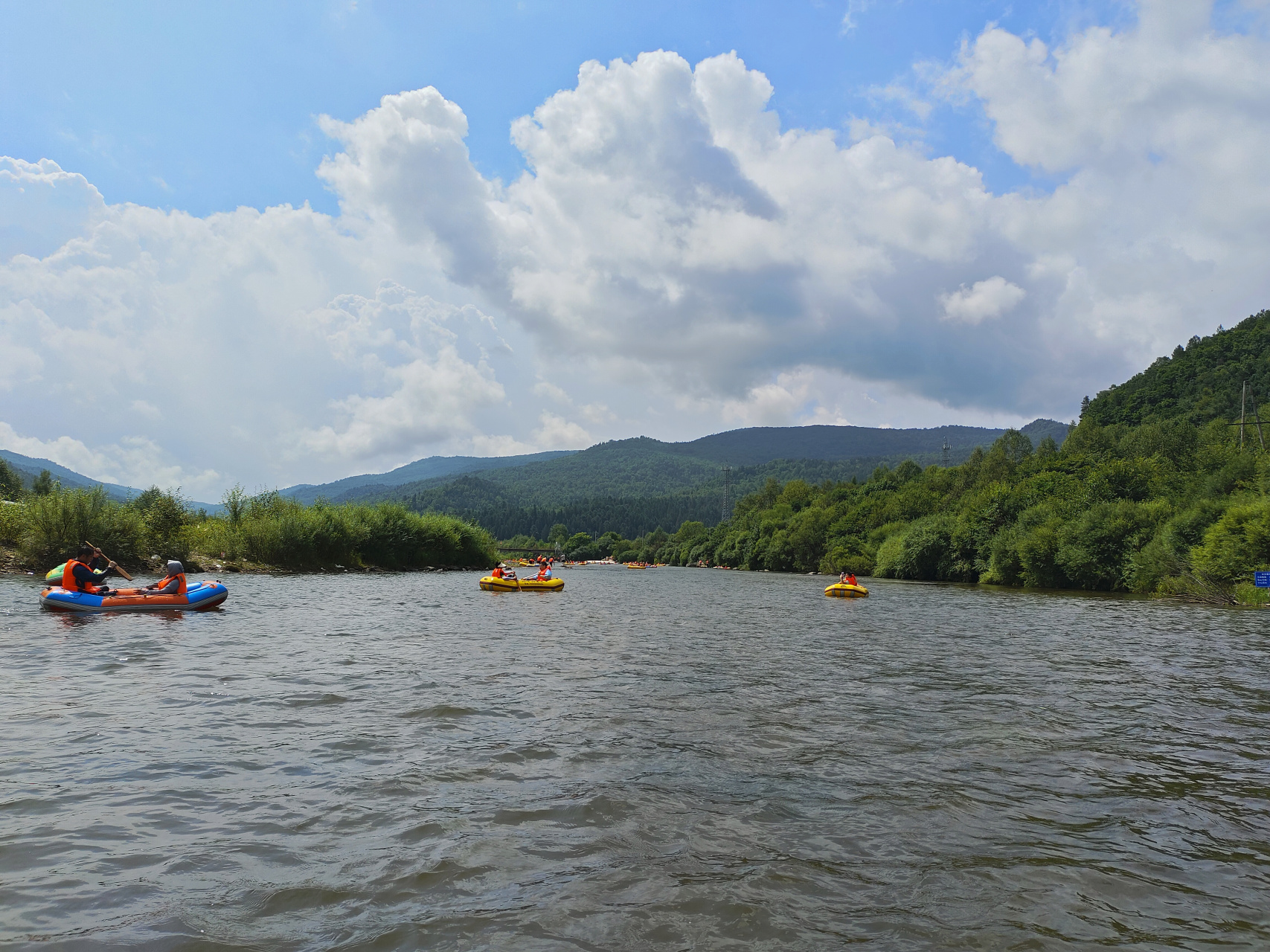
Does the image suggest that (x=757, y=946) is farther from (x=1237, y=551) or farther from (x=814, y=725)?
(x=1237, y=551)

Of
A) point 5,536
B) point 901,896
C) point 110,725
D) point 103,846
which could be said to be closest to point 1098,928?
point 901,896

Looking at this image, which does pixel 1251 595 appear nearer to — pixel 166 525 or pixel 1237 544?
pixel 1237 544

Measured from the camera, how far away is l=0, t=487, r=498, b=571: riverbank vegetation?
4400cm

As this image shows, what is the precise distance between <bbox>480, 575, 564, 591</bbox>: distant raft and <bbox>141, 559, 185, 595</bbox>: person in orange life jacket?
20.9m

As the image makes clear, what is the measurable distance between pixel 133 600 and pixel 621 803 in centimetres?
2693

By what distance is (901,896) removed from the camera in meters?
6.41

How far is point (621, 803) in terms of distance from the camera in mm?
8688

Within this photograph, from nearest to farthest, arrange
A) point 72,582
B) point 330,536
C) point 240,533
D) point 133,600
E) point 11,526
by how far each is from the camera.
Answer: point 72,582 → point 133,600 → point 11,526 → point 240,533 → point 330,536

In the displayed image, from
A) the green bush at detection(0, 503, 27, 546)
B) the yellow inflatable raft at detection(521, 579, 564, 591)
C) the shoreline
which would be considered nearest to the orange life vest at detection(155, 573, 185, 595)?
the shoreline

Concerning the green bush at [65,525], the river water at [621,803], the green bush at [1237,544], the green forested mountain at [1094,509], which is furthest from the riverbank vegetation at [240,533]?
the green bush at [1237,544]

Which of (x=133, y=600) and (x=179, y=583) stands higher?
(x=179, y=583)

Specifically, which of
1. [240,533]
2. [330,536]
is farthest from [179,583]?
[330,536]

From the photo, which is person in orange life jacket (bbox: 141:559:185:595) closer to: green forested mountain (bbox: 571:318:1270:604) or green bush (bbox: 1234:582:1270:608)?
green bush (bbox: 1234:582:1270:608)

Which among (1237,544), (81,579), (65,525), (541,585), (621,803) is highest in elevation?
(1237,544)
